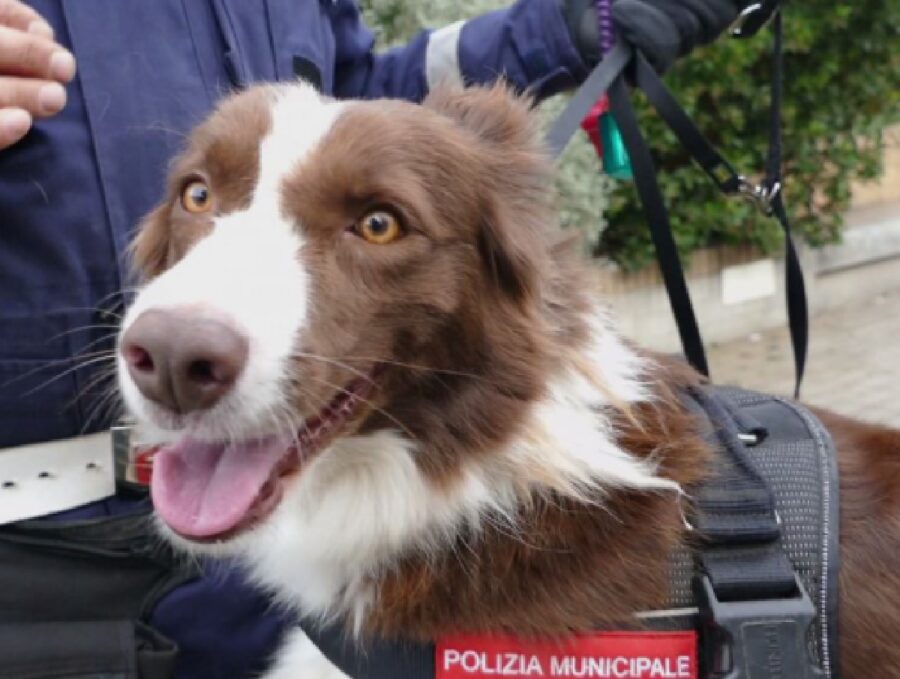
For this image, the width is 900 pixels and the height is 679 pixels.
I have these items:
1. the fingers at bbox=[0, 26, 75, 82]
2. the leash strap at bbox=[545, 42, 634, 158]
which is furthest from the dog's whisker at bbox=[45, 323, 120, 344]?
the leash strap at bbox=[545, 42, 634, 158]

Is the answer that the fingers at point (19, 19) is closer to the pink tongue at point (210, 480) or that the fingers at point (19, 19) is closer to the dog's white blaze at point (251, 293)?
the dog's white blaze at point (251, 293)

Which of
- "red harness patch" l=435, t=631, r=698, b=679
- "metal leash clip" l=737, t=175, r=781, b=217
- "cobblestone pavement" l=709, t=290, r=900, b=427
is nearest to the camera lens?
"red harness patch" l=435, t=631, r=698, b=679

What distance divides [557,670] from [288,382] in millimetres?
771

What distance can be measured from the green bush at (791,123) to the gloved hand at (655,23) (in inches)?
185

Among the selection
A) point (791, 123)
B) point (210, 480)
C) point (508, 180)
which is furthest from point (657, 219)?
point (791, 123)

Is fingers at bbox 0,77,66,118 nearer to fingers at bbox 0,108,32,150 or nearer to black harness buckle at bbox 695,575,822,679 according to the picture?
fingers at bbox 0,108,32,150

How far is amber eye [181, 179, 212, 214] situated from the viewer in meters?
2.25

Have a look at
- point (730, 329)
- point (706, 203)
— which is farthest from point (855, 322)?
point (706, 203)

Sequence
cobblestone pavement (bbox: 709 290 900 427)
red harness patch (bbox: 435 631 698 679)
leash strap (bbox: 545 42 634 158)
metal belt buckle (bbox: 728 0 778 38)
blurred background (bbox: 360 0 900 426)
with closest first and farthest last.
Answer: red harness patch (bbox: 435 631 698 679)
leash strap (bbox: 545 42 634 158)
metal belt buckle (bbox: 728 0 778 38)
cobblestone pavement (bbox: 709 290 900 427)
blurred background (bbox: 360 0 900 426)

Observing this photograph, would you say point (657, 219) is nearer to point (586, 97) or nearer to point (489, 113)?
point (586, 97)

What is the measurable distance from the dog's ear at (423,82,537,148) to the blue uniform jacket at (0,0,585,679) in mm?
340

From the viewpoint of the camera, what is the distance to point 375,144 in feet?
7.23

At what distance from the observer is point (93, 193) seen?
7.25 feet

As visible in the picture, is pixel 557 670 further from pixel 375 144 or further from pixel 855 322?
pixel 855 322
